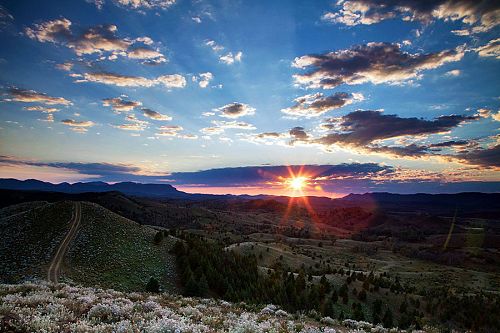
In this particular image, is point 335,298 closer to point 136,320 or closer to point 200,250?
point 200,250

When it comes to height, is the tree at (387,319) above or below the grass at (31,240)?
below

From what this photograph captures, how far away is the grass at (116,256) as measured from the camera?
35.9m

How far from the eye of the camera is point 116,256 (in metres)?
42.0

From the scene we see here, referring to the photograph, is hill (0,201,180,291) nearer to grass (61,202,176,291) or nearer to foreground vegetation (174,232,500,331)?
grass (61,202,176,291)

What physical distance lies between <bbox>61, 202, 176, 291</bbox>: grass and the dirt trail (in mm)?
729

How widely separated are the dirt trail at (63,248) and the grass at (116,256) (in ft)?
2.39

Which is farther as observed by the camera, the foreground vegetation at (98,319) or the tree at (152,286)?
the tree at (152,286)

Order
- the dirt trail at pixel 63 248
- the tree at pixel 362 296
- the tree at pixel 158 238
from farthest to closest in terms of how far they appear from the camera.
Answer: the tree at pixel 158 238, the tree at pixel 362 296, the dirt trail at pixel 63 248

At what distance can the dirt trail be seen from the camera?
3412 centimetres

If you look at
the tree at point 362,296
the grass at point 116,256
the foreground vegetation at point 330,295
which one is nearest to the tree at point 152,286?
the grass at point 116,256

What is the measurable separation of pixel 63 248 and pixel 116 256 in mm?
7093

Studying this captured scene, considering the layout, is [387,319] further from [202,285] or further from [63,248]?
[63,248]

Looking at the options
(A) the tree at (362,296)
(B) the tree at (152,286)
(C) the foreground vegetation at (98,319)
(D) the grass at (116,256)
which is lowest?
(A) the tree at (362,296)

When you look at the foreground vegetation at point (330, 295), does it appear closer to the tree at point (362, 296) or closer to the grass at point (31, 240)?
the tree at point (362, 296)
